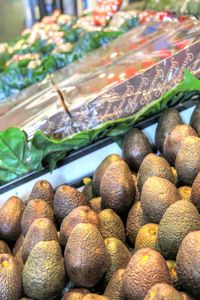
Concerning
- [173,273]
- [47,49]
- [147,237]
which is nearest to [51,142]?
[147,237]

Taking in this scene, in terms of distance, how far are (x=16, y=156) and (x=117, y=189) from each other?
50 cm

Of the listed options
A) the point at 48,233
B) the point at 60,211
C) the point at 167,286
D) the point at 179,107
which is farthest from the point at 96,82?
the point at 167,286

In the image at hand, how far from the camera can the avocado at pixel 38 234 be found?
1.22 metres

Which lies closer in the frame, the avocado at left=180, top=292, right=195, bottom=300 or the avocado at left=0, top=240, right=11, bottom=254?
the avocado at left=180, top=292, right=195, bottom=300

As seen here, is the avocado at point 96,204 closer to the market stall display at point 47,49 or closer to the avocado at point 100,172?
the avocado at point 100,172

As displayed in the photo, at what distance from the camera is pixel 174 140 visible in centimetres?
152

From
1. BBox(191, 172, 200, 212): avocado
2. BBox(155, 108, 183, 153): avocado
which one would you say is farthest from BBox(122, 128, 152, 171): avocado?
BBox(191, 172, 200, 212): avocado

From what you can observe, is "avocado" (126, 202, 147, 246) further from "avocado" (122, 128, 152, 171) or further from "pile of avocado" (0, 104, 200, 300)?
"avocado" (122, 128, 152, 171)

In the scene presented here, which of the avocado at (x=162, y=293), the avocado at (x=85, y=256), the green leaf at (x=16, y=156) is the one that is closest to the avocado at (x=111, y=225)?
the avocado at (x=85, y=256)

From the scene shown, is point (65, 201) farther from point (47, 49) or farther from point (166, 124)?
point (47, 49)

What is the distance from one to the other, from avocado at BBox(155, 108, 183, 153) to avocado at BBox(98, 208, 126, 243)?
41cm

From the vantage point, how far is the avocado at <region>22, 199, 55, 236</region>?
4.46ft

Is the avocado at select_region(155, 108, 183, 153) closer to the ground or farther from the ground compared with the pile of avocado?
closer to the ground

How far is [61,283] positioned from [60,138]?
0.72m
